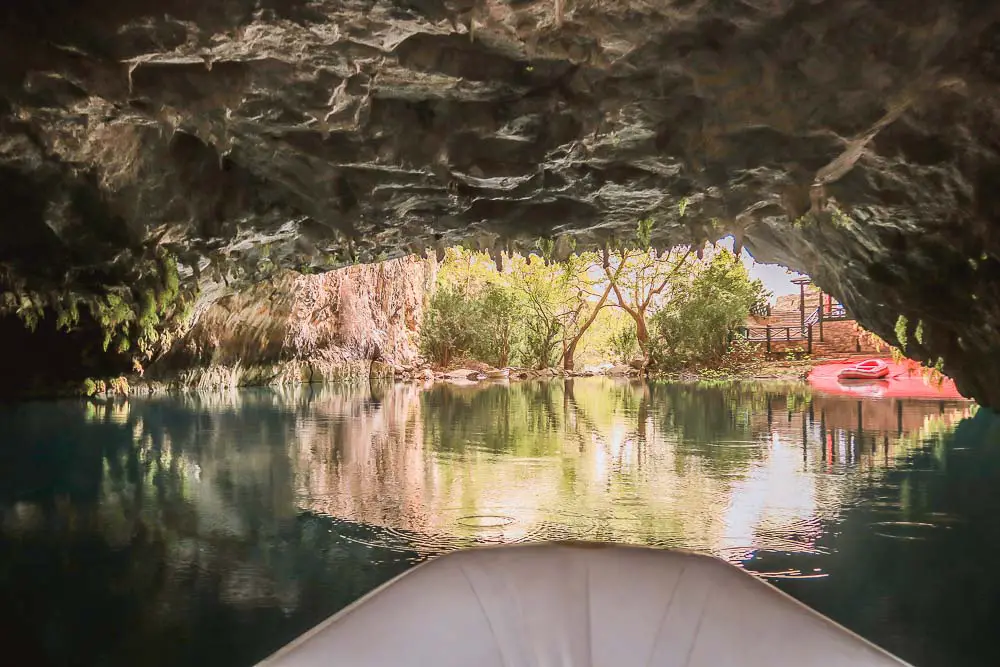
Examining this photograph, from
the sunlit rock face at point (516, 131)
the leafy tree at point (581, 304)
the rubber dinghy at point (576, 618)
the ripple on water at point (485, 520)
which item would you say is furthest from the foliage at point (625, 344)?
the rubber dinghy at point (576, 618)

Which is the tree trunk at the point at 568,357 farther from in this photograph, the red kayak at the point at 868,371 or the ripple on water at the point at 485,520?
the ripple on water at the point at 485,520

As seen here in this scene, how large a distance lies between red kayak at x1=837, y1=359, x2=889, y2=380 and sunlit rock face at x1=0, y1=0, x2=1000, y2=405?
15975mm

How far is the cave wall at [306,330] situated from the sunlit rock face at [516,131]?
22.3 ft

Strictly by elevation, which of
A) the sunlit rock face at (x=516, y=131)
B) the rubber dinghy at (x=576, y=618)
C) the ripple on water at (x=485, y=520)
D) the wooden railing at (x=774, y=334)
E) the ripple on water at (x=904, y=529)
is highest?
the sunlit rock face at (x=516, y=131)

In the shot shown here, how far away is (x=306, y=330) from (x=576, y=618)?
797 inches

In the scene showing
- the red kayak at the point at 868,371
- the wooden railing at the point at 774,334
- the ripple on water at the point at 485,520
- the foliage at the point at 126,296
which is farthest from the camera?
the wooden railing at the point at 774,334

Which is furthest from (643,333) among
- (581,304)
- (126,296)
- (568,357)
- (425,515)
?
(425,515)

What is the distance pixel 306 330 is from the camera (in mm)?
20797

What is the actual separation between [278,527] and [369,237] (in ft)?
13.3

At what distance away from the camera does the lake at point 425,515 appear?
318 cm

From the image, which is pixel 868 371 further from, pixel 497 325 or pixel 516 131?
pixel 516 131

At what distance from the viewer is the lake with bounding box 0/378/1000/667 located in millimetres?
3182

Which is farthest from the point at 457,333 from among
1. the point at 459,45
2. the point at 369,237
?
the point at 459,45

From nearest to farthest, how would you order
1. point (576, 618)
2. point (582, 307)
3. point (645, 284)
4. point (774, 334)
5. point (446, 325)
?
point (576, 618), point (774, 334), point (645, 284), point (446, 325), point (582, 307)
